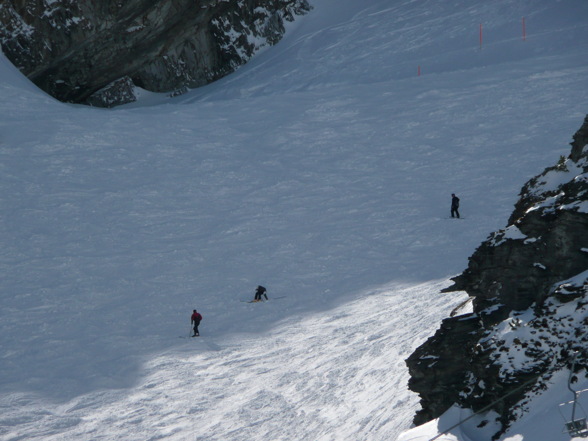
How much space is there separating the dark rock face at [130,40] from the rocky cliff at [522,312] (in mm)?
32937

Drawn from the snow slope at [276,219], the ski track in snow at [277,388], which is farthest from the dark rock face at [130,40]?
the ski track in snow at [277,388]

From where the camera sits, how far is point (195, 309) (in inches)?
914

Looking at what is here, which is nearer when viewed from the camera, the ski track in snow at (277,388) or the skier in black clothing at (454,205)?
the ski track in snow at (277,388)

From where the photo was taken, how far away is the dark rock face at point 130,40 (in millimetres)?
41156

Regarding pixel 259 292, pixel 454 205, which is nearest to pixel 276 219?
pixel 259 292

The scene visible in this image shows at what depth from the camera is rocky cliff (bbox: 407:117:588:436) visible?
1062 centimetres

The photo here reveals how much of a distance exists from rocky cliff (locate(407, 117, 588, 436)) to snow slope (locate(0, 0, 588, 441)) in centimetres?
76

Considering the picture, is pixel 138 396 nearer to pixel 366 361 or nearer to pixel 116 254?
pixel 366 361

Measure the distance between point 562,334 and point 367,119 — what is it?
24943 mm

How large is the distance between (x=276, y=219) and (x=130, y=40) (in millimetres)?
18847

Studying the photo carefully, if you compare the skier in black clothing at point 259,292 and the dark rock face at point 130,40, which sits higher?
the dark rock face at point 130,40

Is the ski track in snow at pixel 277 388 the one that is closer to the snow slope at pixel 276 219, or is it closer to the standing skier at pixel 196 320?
the snow slope at pixel 276 219

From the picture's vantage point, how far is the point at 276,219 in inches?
1113

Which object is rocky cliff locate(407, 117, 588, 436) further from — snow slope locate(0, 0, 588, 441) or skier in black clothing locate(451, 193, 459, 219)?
skier in black clothing locate(451, 193, 459, 219)
